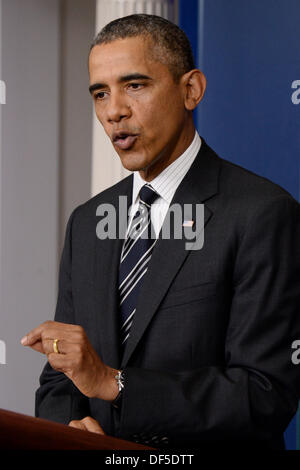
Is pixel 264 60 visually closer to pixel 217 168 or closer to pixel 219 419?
pixel 217 168

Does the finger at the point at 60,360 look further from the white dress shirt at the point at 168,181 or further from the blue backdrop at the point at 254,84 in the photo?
the blue backdrop at the point at 254,84

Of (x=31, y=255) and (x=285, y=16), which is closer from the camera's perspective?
(x=285, y=16)

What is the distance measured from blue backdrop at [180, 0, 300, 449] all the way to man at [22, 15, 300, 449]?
29.6 inches

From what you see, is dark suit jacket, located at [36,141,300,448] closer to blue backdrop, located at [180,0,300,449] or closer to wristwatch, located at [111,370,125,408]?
wristwatch, located at [111,370,125,408]

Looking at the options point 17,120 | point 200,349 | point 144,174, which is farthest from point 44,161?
point 200,349

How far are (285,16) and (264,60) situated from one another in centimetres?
16

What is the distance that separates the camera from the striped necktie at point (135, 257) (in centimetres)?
157

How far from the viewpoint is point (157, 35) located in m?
1.52

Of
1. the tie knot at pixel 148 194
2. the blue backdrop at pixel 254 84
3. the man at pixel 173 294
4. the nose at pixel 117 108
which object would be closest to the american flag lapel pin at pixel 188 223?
the man at pixel 173 294

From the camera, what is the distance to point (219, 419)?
139 cm

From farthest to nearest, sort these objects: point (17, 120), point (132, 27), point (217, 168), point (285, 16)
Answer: point (17, 120), point (285, 16), point (217, 168), point (132, 27)

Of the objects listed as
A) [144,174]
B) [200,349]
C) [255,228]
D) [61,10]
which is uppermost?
[61,10]

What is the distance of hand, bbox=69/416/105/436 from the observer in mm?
1522
